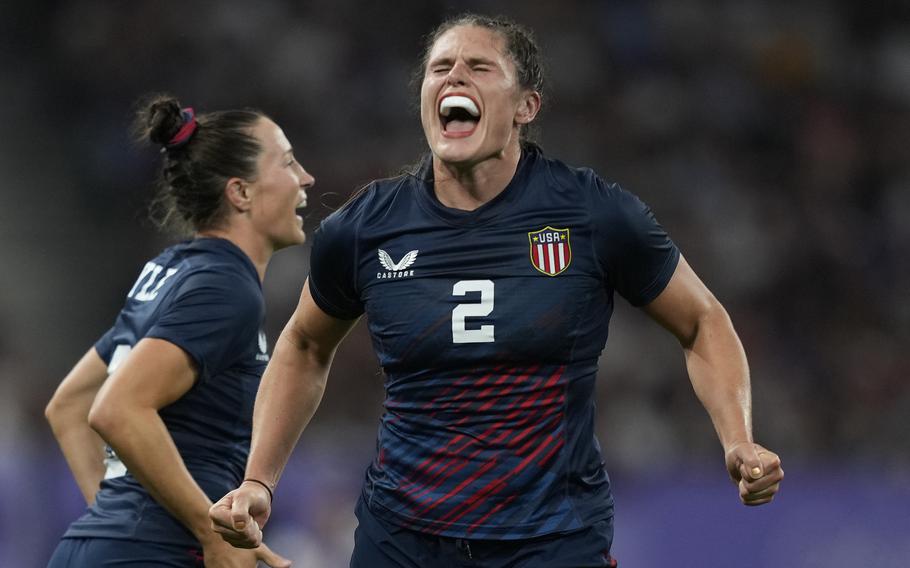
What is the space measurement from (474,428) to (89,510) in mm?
1342

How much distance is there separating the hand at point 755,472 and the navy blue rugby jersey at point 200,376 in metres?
1.50

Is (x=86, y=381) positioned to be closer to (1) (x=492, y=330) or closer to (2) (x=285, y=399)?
(2) (x=285, y=399)

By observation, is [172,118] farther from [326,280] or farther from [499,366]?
[499,366]

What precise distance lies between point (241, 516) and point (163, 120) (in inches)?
61.7

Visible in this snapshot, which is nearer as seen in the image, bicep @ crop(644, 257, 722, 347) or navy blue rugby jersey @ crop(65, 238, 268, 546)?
bicep @ crop(644, 257, 722, 347)

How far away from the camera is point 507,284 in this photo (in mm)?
3254

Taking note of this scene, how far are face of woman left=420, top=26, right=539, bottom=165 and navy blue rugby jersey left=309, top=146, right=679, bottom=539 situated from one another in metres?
0.14

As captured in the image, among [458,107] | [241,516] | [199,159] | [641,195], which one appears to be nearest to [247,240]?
[199,159]

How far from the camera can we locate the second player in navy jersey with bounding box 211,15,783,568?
3.17 meters

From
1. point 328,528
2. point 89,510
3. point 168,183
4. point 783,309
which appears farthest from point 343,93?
point 89,510

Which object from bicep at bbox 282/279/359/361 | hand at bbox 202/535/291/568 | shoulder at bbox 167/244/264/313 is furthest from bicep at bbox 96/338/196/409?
hand at bbox 202/535/291/568

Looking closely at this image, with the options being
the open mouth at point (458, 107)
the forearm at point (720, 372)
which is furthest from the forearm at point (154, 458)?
the forearm at point (720, 372)

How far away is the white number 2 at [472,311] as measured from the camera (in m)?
3.20

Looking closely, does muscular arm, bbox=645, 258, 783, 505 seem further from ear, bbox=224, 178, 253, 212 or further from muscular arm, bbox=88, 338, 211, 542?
ear, bbox=224, 178, 253, 212
